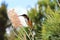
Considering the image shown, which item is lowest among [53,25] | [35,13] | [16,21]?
[35,13]

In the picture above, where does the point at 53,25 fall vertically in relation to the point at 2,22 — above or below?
above

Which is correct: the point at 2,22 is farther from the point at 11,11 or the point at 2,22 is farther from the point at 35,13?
the point at 11,11

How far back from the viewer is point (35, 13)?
7.85 m

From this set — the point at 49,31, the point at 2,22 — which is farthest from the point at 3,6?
the point at 49,31

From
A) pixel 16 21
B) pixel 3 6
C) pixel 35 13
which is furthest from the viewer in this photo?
pixel 3 6

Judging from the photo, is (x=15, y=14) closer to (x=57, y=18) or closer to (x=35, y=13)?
(x=57, y=18)

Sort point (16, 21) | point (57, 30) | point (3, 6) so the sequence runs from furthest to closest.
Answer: point (3, 6) → point (57, 30) → point (16, 21)

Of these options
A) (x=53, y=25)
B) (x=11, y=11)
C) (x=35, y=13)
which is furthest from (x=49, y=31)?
(x=35, y=13)

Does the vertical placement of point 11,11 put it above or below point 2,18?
above

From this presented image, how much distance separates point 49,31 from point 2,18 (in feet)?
31.1

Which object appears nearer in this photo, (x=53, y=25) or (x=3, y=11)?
(x=53, y=25)

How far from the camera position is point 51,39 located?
2.33m

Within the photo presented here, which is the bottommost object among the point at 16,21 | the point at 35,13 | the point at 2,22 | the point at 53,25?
the point at 2,22

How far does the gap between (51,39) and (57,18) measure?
0.76 feet
